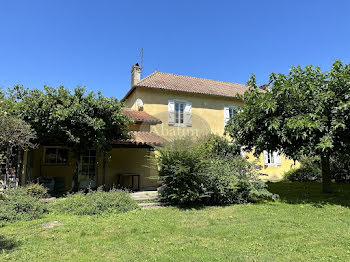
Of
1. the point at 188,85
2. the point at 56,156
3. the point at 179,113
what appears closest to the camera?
the point at 56,156

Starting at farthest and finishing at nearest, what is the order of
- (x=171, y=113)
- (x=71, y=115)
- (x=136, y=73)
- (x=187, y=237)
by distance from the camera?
(x=136, y=73)
(x=171, y=113)
(x=71, y=115)
(x=187, y=237)

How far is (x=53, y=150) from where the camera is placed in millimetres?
11516

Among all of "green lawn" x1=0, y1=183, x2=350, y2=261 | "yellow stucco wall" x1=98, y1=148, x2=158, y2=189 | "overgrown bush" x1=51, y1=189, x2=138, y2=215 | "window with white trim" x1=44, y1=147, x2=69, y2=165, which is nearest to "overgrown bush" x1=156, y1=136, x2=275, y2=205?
"green lawn" x1=0, y1=183, x2=350, y2=261

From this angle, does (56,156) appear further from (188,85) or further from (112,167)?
(188,85)

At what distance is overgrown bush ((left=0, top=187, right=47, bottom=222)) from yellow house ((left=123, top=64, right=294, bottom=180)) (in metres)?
8.72

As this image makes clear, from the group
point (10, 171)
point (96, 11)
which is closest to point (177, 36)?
point (96, 11)

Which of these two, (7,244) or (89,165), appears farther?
(89,165)

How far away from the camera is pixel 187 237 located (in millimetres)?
4684

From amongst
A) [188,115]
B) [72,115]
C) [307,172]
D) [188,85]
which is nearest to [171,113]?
[188,115]

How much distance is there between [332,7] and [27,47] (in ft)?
45.4

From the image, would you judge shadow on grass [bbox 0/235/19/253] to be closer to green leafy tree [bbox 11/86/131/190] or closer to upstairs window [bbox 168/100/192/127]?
green leafy tree [bbox 11/86/131/190]

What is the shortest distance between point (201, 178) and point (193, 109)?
8.88 m

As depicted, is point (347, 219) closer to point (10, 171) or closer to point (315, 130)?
point (315, 130)

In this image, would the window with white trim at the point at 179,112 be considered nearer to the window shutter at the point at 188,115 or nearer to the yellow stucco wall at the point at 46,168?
the window shutter at the point at 188,115
